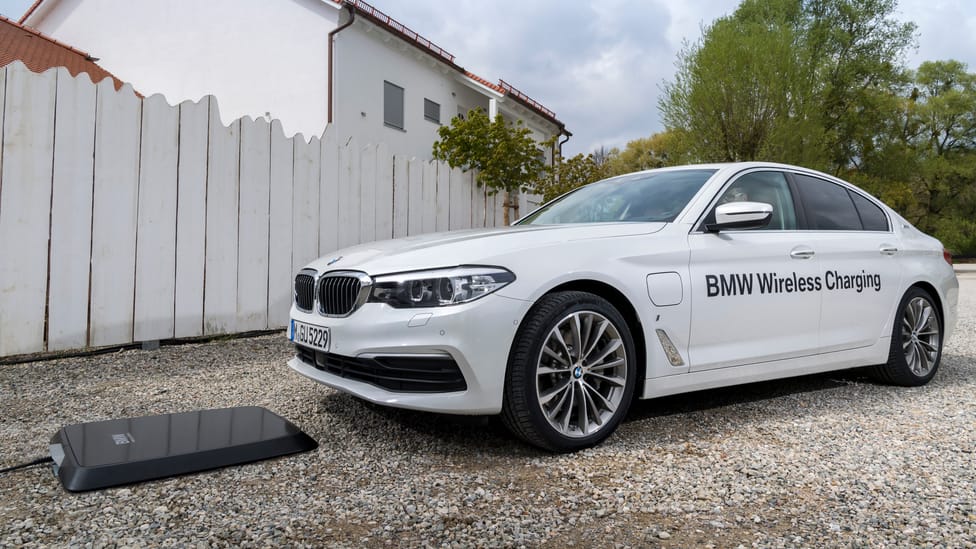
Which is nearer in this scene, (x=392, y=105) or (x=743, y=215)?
(x=743, y=215)

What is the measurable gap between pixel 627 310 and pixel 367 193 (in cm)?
441

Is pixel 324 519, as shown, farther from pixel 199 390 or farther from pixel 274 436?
pixel 199 390

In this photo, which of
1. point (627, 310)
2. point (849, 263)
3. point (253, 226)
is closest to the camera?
point (627, 310)

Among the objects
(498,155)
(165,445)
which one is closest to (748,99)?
(498,155)

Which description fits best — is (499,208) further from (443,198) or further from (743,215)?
(743,215)

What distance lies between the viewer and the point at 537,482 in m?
2.54

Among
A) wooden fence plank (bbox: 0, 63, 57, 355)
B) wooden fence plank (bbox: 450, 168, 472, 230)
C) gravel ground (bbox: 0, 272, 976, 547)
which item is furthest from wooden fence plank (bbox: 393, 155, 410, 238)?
gravel ground (bbox: 0, 272, 976, 547)

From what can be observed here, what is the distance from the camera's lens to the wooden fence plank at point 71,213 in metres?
4.74

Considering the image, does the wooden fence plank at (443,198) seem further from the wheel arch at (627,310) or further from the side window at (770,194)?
the wheel arch at (627,310)

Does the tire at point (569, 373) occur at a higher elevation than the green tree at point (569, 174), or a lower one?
lower

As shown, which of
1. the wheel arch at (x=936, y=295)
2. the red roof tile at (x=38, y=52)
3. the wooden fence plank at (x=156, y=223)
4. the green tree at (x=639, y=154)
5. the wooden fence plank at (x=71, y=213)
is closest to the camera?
the wheel arch at (x=936, y=295)

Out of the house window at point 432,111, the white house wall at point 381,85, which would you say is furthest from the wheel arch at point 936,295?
the house window at point 432,111

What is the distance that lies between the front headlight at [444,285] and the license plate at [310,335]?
17.3 inches

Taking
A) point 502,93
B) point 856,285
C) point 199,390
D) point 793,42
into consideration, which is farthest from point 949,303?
point 793,42
